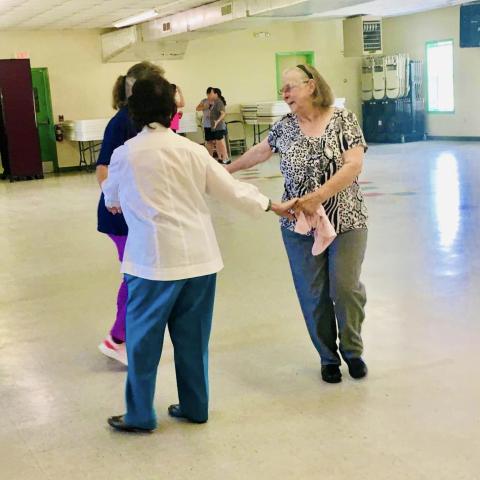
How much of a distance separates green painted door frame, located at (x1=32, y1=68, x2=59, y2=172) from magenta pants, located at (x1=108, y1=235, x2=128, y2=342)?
12303 mm

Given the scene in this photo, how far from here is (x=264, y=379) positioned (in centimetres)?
337

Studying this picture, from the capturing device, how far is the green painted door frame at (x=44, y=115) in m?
15.1

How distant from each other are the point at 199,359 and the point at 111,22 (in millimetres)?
12943

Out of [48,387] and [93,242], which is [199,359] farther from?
[93,242]

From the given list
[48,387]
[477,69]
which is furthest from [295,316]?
[477,69]

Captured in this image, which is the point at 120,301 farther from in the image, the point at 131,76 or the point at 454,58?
the point at 454,58

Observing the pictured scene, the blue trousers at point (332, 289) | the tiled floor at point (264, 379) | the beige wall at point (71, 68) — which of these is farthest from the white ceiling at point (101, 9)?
the blue trousers at point (332, 289)

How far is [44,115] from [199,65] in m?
3.62

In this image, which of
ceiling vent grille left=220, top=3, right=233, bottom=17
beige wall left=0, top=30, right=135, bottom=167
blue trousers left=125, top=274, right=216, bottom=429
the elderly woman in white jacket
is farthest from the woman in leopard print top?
beige wall left=0, top=30, right=135, bottom=167

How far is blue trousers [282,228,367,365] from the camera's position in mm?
A: 3170

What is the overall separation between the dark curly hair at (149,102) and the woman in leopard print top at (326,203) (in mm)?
671

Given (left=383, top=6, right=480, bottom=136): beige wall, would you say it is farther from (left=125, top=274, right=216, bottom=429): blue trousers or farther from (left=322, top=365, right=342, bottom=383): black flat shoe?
(left=125, top=274, right=216, bottom=429): blue trousers

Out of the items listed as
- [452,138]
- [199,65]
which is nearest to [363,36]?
[452,138]

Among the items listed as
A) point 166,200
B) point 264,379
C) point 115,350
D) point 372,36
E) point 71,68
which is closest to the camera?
point 166,200
